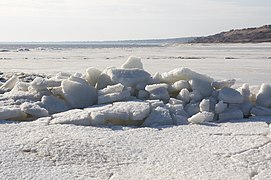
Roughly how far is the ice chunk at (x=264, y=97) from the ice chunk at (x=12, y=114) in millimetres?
3039

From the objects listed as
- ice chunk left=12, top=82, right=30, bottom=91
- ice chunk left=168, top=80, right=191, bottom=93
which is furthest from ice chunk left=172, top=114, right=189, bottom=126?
ice chunk left=12, top=82, right=30, bottom=91

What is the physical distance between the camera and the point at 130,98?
5480mm

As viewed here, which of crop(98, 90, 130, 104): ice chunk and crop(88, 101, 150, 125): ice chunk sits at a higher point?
crop(98, 90, 130, 104): ice chunk

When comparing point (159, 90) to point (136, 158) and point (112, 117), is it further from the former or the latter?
point (136, 158)

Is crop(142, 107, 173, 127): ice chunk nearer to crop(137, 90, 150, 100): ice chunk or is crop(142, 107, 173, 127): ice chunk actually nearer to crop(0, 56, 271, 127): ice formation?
crop(0, 56, 271, 127): ice formation

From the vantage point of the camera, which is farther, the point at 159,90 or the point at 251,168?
the point at 159,90

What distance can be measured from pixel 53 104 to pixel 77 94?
0.34 m

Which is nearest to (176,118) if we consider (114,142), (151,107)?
(151,107)

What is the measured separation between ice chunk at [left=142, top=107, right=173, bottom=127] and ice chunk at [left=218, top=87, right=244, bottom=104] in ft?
2.88

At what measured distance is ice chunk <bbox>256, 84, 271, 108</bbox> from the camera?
5570 mm

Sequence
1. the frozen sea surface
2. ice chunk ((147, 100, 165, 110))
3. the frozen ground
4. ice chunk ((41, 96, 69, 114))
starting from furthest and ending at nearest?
the frozen sea surface, ice chunk ((41, 96, 69, 114)), ice chunk ((147, 100, 165, 110)), the frozen ground

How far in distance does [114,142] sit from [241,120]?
5.84 ft

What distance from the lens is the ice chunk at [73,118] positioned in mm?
4695

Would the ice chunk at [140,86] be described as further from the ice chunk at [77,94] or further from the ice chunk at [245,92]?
the ice chunk at [245,92]
